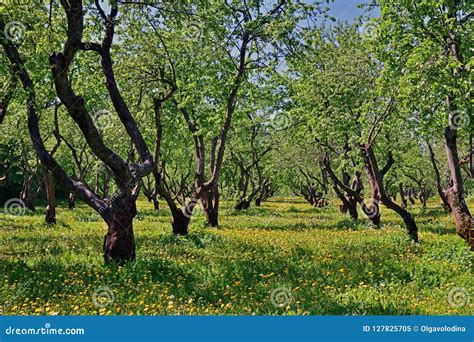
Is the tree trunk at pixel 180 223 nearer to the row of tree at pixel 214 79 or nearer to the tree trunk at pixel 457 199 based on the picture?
the row of tree at pixel 214 79

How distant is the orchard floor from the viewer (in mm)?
8406

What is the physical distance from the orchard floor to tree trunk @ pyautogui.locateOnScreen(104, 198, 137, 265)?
426 mm

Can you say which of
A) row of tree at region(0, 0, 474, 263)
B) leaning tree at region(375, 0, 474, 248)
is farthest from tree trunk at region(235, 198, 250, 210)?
leaning tree at region(375, 0, 474, 248)

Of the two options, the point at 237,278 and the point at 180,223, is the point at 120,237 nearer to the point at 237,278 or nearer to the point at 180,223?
the point at 237,278

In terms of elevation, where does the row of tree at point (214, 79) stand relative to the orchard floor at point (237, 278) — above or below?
above

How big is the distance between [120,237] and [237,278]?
3.54 metres

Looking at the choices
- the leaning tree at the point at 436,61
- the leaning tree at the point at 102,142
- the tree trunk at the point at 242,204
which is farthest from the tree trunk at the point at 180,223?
the tree trunk at the point at 242,204

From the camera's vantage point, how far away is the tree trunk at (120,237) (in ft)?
39.1

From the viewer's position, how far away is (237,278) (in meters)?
10.9

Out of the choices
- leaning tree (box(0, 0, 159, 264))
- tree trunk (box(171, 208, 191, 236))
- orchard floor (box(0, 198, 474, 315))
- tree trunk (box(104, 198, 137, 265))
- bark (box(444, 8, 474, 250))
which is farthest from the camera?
tree trunk (box(171, 208, 191, 236))

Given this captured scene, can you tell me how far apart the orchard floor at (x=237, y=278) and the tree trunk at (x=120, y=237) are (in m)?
0.43

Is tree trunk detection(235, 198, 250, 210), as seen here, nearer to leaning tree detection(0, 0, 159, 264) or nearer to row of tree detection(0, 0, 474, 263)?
row of tree detection(0, 0, 474, 263)

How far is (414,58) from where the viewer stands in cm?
1202

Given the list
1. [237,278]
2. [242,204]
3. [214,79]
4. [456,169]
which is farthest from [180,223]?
[242,204]
